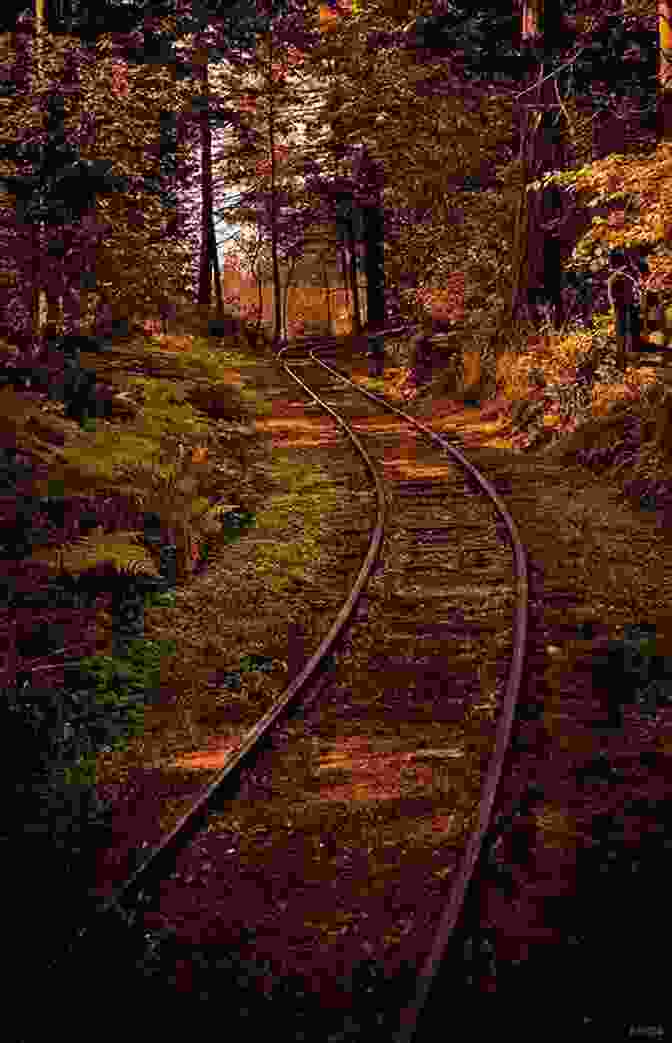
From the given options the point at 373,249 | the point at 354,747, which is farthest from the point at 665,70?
the point at 373,249

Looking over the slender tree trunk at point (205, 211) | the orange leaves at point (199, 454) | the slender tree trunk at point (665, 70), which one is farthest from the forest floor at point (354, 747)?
the slender tree trunk at point (205, 211)

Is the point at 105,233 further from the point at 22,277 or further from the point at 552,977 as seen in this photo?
the point at 552,977

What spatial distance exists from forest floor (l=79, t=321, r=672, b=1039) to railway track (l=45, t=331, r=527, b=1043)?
6.0 inches

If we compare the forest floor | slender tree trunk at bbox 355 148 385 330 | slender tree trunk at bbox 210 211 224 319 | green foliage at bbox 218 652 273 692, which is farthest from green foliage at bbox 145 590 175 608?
slender tree trunk at bbox 355 148 385 330

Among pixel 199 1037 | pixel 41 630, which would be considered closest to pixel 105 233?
pixel 41 630

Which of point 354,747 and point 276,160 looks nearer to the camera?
point 354,747

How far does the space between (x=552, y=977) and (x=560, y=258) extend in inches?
634

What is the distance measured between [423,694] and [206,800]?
1899 millimetres

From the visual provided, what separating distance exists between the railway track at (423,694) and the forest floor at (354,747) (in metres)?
0.15

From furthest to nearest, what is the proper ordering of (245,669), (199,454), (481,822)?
(199,454)
(245,669)
(481,822)

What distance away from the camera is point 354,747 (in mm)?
5617

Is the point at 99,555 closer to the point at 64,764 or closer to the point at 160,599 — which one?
the point at 160,599

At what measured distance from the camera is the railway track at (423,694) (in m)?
4.28

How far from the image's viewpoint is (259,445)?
16.7 meters
